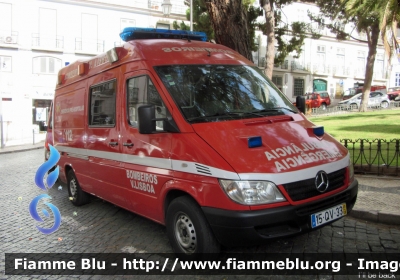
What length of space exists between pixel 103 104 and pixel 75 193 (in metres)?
2.23

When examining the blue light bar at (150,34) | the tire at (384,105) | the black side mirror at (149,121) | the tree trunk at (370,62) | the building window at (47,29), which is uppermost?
the building window at (47,29)

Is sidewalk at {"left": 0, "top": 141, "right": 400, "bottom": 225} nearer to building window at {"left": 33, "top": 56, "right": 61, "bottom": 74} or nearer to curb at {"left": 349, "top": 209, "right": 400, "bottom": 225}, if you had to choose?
curb at {"left": 349, "top": 209, "right": 400, "bottom": 225}

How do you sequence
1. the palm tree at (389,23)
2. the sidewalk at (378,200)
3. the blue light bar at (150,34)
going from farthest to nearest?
the palm tree at (389,23) → the blue light bar at (150,34) → the sidewalk at (378,200)

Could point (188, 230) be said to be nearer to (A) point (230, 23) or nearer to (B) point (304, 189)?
(B) point (304, 189)

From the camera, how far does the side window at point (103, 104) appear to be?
5.53 m

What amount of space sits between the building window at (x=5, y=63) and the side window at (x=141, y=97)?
99.3 feet

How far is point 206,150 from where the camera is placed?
3.83 metres

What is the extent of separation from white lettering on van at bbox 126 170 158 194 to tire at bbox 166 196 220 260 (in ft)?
1.40

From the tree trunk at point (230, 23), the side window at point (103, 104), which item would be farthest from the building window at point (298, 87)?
the side window at point (103, 104)

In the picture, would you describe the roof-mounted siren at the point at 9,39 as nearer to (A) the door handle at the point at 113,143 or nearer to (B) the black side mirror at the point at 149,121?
(A) the door handle at the point at 113,143

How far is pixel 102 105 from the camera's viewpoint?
19.3 ft

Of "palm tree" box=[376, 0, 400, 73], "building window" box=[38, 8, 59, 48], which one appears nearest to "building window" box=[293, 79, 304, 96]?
"building window" box=[38, 8, 59, 48]

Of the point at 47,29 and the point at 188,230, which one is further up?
the point at 47,29

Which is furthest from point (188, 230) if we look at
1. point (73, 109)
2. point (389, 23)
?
point (389, 23)
